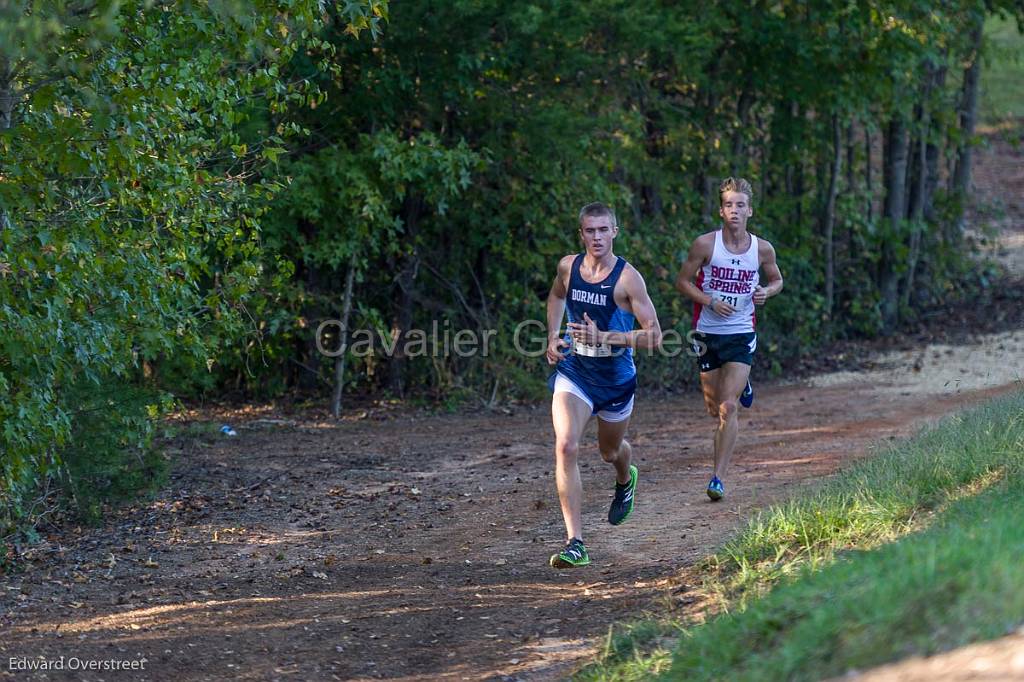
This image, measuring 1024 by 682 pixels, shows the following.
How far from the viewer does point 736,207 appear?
314 inches

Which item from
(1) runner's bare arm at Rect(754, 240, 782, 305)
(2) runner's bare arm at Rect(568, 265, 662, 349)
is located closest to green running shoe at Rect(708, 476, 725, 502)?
(1) runner's bare arm at Rect(754, 240, 782, 305)

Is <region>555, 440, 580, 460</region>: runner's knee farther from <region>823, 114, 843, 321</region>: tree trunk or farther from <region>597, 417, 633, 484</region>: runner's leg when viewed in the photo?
<region>823, 114, 843, 321</region>: tree trunk

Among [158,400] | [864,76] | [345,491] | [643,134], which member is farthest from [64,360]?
[864,76]

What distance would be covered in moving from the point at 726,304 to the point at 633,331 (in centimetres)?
157

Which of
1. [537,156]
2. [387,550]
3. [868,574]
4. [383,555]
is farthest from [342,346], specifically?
[868,574]

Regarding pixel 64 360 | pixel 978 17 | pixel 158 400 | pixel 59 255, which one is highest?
pixel 978 17

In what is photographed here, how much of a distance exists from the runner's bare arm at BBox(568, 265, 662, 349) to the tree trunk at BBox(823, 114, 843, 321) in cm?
996

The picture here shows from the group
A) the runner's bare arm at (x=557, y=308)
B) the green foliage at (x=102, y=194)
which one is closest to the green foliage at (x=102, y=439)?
the green foliage at (x=102, y=194)

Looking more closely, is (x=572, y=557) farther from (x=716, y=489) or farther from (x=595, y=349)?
(x=716, y=489)

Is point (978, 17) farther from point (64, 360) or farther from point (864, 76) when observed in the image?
point (64, 360)

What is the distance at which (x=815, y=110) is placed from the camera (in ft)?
51.8

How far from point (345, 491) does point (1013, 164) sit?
69.8 feet

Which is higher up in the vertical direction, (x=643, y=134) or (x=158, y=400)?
(x=643, y=134)

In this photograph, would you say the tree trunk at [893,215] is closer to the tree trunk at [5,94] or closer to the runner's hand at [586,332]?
the runner's hand at [586,332]
